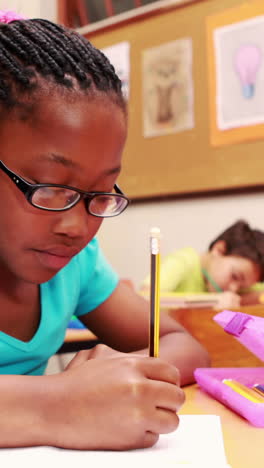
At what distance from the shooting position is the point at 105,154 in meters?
0.55

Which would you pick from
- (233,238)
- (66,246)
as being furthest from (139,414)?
(233,238)

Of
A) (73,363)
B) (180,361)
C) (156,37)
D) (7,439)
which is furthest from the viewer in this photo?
(156,37)

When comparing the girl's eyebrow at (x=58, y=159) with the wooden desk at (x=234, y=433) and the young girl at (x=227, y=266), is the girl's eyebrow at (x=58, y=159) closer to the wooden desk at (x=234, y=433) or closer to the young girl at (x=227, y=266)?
the wooden desk at (x=234, y=433)

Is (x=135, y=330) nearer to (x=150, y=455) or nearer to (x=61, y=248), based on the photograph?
(x=61, y=248)

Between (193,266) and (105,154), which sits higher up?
(105,154)

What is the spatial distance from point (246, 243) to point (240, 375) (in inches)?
42.3

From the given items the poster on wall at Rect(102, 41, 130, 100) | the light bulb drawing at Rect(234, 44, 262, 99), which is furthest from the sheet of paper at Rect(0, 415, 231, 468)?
the poster on wall at Rect(102, 41, 130, 100)

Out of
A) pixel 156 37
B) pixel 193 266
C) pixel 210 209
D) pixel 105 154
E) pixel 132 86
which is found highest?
pixel 156 37

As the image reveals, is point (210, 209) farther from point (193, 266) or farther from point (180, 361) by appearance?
point (180, 361)

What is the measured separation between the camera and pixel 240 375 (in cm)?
59

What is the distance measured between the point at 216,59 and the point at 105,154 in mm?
1450

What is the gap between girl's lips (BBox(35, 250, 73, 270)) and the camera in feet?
1.88

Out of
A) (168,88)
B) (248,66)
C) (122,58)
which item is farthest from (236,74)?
(122,58)

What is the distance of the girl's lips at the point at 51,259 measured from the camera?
573mm
